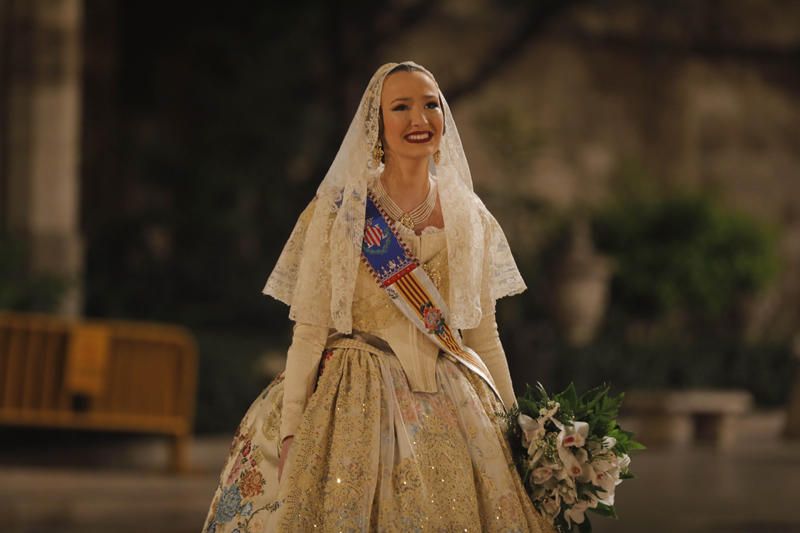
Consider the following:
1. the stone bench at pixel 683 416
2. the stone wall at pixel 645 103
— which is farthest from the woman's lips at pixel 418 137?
the stone wall at pixel 645 103

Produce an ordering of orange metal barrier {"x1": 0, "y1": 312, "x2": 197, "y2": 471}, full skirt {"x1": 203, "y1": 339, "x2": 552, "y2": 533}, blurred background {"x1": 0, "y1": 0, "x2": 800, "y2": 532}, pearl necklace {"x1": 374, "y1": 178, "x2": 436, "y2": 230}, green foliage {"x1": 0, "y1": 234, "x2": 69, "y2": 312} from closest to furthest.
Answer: full skirt {"x1": 203, "y1": 339, "x2": 552, "y2": 533} → pearl necklace {"x1": 374, "y1": 178, "x2": 436, "y2": 230} → orange metal barrier {"x1": 0, "y1": 312, "x2": 197, "y2": 471} → blurred background {"x1": 0, "y1": 0, "x2": 800, "y2": 532} → green foliage {"x1": 0, "y1": 234, "x2": 69, "y2": 312}

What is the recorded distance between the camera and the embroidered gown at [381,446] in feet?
11.6

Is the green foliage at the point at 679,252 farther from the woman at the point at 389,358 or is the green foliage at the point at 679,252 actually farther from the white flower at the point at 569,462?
the white flower at the point at 569,462

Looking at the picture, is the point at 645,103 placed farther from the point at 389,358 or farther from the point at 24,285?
the point at 389,358

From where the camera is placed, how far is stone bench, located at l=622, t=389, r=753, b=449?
41.5 feet

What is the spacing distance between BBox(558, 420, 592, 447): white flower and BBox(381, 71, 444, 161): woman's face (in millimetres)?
743

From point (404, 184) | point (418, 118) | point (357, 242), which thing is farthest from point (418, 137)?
point (357, 242)

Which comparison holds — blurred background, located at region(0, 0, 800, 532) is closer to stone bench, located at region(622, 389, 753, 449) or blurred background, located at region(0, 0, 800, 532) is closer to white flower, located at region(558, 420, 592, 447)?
stone bench, located at region(622, 389, 753, 449)

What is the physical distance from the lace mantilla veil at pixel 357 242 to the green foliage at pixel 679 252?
11.3 m

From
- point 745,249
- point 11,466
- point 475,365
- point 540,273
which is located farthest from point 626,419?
point 475,365

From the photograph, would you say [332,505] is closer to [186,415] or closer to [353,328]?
[353,328]

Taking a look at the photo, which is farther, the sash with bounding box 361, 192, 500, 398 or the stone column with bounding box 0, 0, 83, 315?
the stone column with bounding box 0, 0, 83, 315

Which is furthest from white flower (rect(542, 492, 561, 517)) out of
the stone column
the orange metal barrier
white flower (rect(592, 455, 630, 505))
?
the stone column

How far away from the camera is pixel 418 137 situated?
12.2 ft
